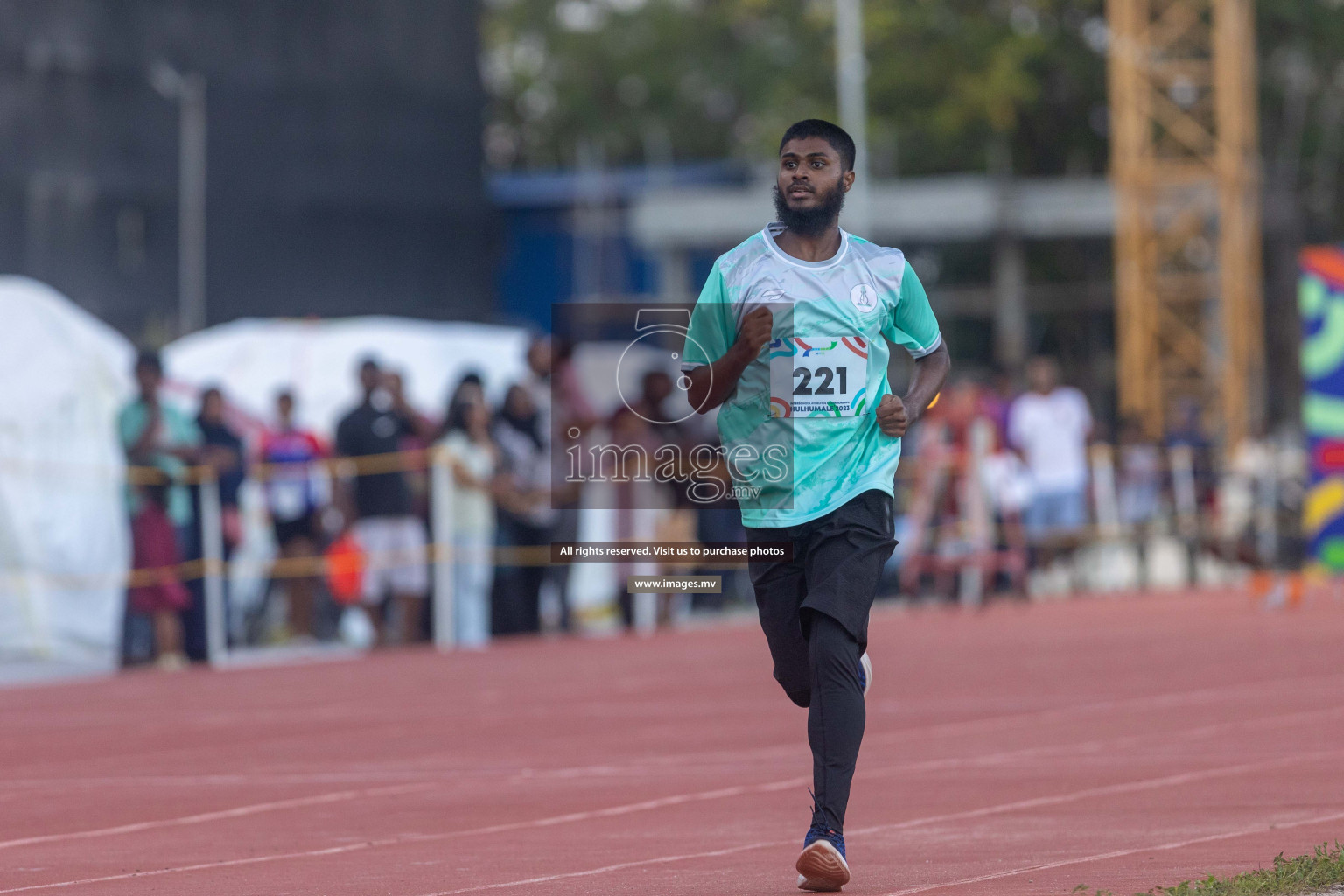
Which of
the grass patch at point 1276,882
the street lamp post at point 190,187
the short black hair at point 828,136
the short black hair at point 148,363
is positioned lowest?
the grass patch at point 1276,882

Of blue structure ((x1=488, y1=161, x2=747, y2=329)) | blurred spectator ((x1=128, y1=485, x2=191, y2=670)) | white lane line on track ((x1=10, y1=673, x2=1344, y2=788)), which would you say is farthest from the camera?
blue structure ((x1=488, y1=161, x2=747, y2=329))

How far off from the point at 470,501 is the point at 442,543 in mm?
420

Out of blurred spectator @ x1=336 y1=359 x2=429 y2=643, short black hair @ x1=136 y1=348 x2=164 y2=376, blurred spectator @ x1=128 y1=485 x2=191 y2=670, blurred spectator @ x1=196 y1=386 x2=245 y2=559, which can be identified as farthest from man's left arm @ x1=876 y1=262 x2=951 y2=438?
blurred spectator @ x1=336 y1=359 x2=429 y2=643

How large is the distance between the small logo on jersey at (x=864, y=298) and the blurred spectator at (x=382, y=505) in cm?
1133

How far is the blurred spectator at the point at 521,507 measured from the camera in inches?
703

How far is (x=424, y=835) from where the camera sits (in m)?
7.41

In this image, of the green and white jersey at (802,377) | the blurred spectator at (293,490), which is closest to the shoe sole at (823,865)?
the green and white jersey at (802,377)

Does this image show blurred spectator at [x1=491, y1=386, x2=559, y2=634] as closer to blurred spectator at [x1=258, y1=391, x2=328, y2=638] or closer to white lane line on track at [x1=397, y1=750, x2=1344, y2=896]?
blurred spectator at [x1=258, y1=391, x2=328, y2=638]

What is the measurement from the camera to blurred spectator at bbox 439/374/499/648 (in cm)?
1780

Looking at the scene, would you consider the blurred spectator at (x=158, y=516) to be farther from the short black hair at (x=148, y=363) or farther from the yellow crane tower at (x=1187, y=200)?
the yellow crane tower at (x=1187, y=200)

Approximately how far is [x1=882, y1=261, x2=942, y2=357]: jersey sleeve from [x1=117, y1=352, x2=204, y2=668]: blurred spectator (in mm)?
10142

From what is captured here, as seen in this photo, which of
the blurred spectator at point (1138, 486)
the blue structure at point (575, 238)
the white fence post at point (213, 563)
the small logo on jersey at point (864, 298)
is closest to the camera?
the small logo on jersey at point (864, 298)

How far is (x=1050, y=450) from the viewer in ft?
73.7

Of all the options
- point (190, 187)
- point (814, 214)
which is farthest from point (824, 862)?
point (190, 187)
